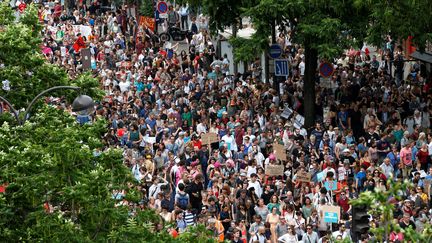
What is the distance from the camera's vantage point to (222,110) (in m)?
38.1

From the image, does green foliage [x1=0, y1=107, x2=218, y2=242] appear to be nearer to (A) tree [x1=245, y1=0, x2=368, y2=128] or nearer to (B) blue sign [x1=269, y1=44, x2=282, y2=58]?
(A) tree [x1=245, y1=0, x2=368, y2=128]

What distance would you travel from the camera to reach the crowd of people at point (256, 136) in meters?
28.2

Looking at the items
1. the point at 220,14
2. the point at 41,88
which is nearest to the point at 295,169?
the point at 41,88

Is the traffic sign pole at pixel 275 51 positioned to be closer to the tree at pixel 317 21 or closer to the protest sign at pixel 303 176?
the tree at pixel 317 21

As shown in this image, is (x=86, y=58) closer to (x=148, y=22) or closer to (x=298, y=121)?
(x=148, y=22)

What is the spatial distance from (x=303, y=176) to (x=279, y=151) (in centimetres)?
238

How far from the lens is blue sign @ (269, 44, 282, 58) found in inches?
1513

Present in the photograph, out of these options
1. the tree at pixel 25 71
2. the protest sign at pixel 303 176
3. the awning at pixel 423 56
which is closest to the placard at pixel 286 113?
the awning at pixel 423 56

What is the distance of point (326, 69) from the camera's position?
37.3m

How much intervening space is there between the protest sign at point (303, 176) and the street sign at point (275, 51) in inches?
351

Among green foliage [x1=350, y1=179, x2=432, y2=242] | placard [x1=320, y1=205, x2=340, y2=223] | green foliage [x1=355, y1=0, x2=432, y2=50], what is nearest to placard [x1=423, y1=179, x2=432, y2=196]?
placard [x1=320, y1=205, x2=340, y2=223]

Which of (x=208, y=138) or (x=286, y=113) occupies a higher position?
(x=286, y=113)

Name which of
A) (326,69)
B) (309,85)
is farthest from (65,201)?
(309,85)

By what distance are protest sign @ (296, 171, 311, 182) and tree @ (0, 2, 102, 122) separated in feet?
15.3
